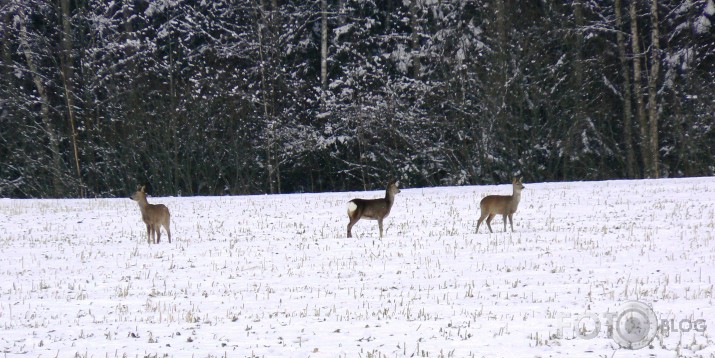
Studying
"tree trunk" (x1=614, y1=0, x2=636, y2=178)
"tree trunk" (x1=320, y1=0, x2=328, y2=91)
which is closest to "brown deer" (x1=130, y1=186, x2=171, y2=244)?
"tree trunk" (x1=320, y1=0, x2=328, y2=91)

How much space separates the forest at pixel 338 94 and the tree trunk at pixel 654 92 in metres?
0.47

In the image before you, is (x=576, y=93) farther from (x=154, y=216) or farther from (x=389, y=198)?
(x=154, y=216)

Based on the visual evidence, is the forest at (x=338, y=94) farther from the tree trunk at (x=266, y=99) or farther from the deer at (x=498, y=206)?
the deer at (x=498, y=206)

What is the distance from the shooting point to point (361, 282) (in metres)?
12.1

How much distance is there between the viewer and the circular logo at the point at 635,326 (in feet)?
27.3

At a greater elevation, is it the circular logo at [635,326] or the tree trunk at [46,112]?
the tree trunk at [46,112]

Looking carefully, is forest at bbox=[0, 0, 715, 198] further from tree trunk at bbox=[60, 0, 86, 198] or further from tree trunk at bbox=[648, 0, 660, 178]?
tree trunk at bbox=[648, 0, 660, 178]

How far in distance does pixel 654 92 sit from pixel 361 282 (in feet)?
79.8

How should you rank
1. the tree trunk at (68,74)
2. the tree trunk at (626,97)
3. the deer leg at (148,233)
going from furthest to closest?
the tree trunk at (68,74), the tree trunk at (626,97), the deer leg at (148,233)

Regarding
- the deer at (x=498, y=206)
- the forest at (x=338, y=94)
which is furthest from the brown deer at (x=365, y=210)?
the forest at (x=338, y=94)

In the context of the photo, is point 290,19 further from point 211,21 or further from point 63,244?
point 63,244

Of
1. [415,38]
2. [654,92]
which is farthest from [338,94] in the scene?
[654,92]

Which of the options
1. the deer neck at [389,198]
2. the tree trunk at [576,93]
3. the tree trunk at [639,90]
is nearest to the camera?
the deer neck at [389,198]

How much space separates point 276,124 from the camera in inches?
1431
